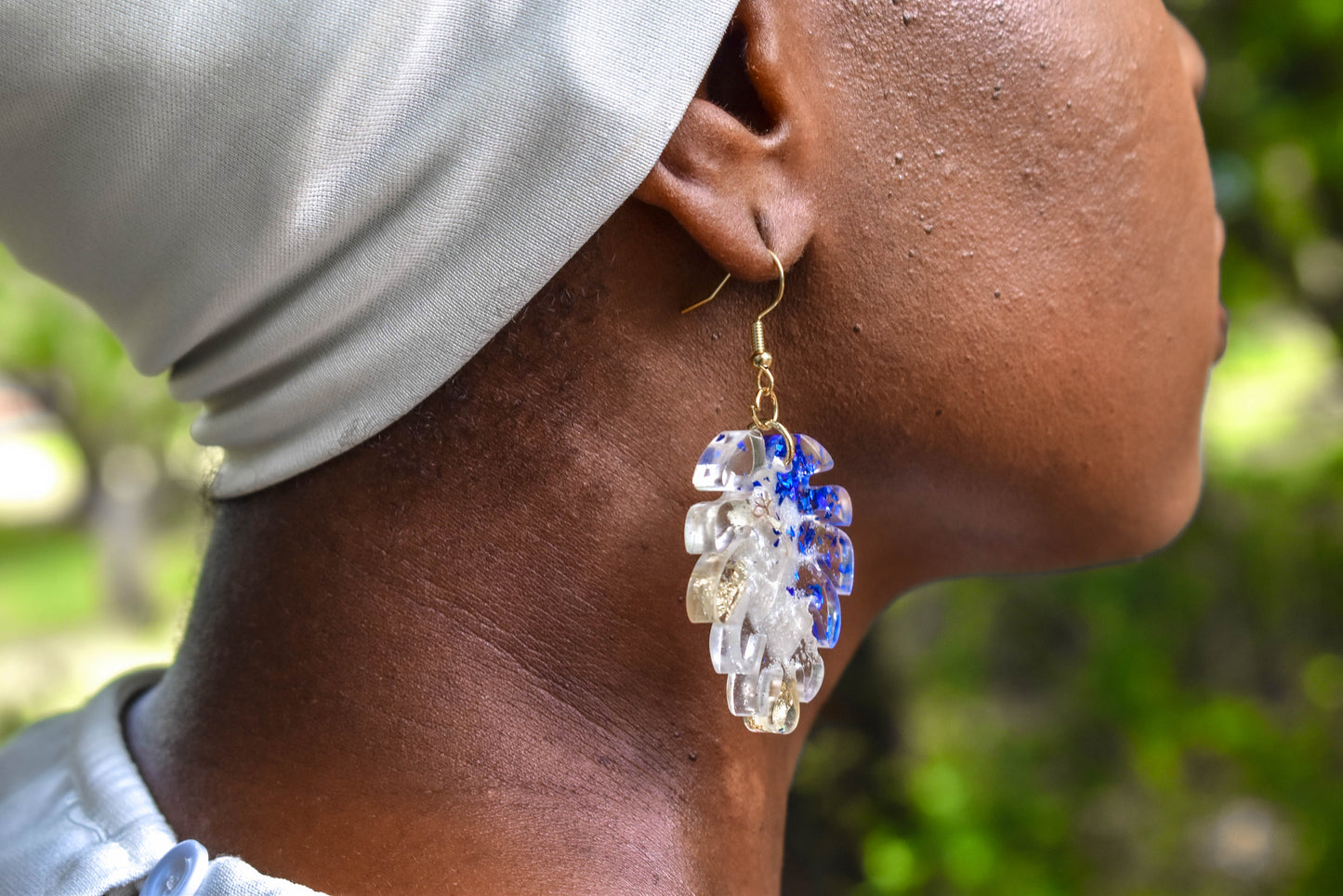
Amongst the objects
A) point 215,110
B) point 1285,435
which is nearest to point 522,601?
point 215,110

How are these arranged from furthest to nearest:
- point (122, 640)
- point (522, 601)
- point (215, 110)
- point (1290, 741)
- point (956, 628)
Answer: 1. point (122, 640)
2. point (956, 628)
3. point (1290, 741)
4. point (522, 601)
5. point (215, 110)

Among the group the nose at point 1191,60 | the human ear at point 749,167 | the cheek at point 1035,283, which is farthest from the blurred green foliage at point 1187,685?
the human ear at point 749,167

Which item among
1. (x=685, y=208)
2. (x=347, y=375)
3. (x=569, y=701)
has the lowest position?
(x=569, y=701)

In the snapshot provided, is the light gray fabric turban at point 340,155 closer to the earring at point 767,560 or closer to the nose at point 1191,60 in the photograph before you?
the earring at point 767,560

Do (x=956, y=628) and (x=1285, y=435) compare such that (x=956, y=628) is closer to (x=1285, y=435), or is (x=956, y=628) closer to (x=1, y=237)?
(x=1285, y=435)

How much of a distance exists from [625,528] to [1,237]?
82 cm

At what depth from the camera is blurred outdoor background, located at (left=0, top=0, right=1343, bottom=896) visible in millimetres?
3049

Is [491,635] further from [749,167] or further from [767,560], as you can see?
[749,167]

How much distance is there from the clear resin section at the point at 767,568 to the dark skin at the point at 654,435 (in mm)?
90

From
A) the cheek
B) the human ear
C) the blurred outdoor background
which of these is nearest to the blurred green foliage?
the blurred outdoor background

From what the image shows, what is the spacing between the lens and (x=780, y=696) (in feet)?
3.75

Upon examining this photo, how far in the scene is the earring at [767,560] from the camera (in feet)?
3.62

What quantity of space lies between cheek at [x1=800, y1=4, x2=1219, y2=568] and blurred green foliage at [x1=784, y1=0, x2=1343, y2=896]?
1871 millimetres

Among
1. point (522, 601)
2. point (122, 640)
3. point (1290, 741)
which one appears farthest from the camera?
point (122, 640)
